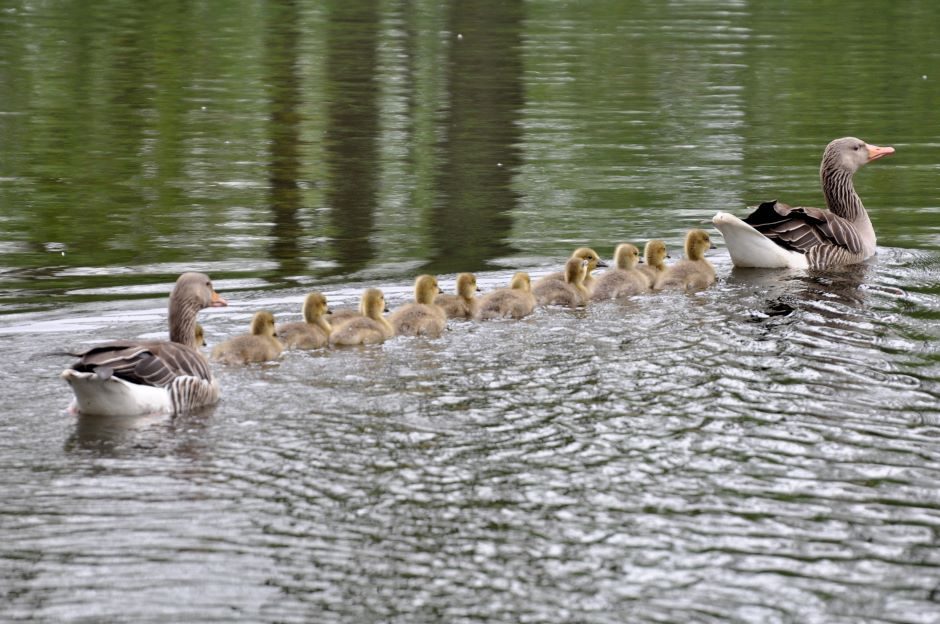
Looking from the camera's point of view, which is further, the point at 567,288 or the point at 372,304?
the point at 567,288

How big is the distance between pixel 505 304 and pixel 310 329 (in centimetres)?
178

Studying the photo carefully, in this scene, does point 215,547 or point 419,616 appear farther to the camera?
point 215,547

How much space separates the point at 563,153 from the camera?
22.2m

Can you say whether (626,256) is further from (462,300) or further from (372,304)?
(372,304)

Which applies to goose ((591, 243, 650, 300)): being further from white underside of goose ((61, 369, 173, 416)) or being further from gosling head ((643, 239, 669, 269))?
white underside of goose ((61, 369, 173, 416))

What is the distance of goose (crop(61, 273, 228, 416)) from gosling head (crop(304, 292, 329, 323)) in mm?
1782

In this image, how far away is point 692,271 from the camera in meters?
13.9

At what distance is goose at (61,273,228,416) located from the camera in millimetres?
9180

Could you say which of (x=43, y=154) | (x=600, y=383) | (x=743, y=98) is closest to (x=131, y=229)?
(x=43, y=154)

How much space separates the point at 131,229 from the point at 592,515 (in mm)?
10585

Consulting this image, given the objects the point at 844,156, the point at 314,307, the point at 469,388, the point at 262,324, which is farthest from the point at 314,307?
the point at 844,156

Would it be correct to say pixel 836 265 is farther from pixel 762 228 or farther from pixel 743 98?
pixel 743 98

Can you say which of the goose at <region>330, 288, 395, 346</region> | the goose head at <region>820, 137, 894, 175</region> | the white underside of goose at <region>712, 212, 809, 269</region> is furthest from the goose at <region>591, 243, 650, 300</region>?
the goose head at <region>820, 137, 894, 175</region>

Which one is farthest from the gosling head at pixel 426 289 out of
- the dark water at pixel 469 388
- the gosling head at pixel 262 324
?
the gosling head at pixel 262 324
